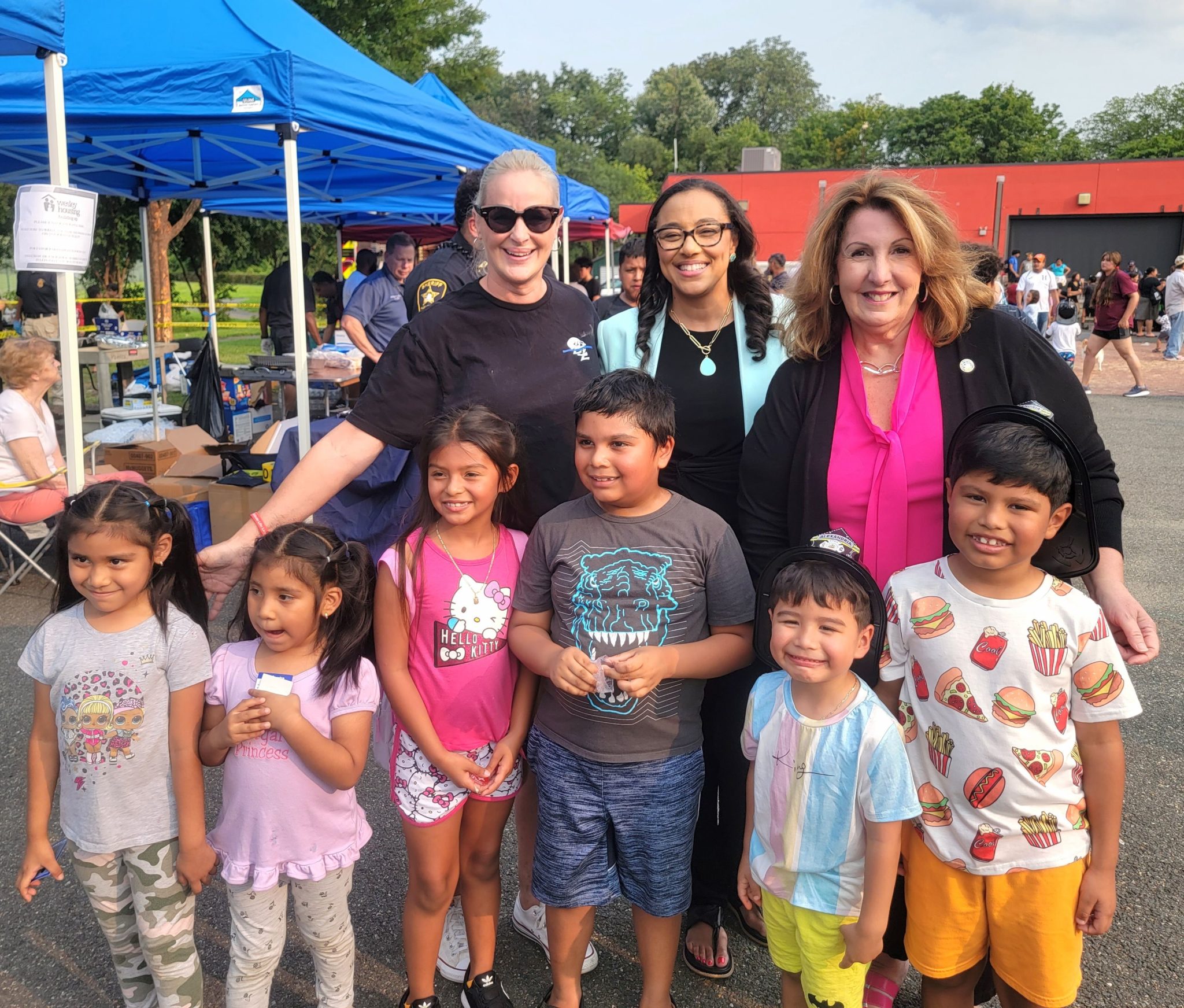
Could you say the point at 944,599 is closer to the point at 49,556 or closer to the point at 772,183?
the point at 49,556

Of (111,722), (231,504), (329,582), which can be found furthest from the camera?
(231,504)

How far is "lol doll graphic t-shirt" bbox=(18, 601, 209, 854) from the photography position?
196 centimetres

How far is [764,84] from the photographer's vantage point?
9019 centimetres

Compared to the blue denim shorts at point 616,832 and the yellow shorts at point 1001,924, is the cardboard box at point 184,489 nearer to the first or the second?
the blue denim shorts at point 616,832

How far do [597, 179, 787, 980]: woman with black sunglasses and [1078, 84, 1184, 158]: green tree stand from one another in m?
73.1

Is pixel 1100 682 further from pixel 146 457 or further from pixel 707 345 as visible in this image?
pixel 146 457

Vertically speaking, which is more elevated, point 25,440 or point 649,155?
point 649,155

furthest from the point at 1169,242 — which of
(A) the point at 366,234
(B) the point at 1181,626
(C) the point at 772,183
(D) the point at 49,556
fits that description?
(D) the point at 49,556

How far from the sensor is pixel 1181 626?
16.2ft

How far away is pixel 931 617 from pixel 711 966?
48.6 inches

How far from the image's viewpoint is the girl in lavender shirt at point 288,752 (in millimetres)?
1998

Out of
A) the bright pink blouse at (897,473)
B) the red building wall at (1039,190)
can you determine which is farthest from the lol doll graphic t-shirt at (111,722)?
the red building wall at (1039,190)

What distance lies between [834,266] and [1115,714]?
1.15 metres

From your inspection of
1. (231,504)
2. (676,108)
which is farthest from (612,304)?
(676,108)
